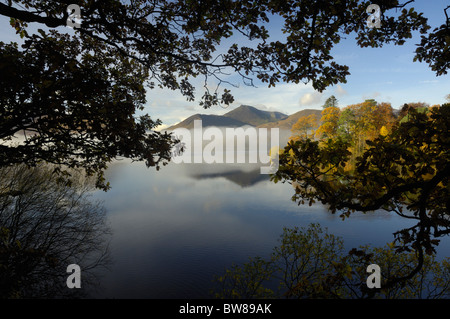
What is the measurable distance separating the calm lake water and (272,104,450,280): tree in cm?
1800

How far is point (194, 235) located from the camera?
106 feet

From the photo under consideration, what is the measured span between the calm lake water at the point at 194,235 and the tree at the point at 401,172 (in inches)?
709

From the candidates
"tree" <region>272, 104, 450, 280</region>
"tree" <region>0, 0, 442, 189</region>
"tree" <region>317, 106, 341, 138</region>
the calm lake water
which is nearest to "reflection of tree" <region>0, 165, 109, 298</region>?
the calm lake water

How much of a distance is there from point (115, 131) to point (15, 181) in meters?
20.6

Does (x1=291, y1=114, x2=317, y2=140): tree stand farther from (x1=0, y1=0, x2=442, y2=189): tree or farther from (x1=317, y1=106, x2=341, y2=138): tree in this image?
(x1=0, y1=0, x2=442, y2=189): tree

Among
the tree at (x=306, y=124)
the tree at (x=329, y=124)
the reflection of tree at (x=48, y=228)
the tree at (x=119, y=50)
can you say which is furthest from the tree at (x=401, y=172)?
the tree at (x=306, y=124)

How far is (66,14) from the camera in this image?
13.8 ft

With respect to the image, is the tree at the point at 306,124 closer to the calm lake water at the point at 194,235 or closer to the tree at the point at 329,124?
the tree at the point at 329,124

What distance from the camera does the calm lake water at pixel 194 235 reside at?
20.9 meters

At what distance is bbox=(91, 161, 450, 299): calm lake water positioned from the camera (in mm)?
20906

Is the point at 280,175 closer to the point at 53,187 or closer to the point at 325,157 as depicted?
the point at 325,157

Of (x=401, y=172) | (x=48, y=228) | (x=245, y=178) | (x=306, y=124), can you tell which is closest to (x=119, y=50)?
(x=401, y=172)

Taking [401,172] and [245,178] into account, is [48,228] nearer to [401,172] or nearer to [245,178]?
[401,172]
